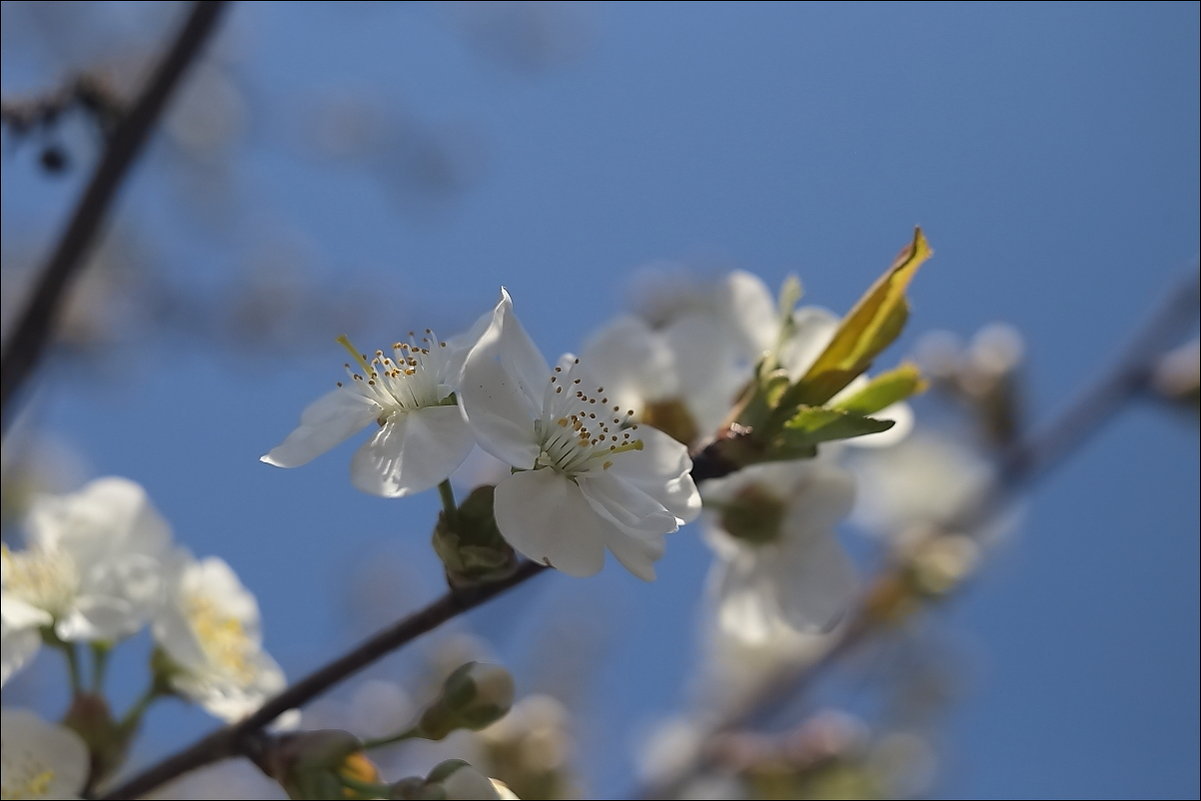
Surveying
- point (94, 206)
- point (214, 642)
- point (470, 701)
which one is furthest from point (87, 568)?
point (470, 701)

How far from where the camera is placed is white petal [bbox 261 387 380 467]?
31.1 inches

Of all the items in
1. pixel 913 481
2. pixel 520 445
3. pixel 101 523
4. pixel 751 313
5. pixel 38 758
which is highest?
pixel 913 481

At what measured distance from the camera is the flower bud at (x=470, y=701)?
0.93 metres

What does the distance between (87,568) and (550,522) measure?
0.65 m

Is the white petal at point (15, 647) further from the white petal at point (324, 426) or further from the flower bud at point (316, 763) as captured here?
the white petal at point (324, 426)

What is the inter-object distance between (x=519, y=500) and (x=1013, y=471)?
1516 millimetres

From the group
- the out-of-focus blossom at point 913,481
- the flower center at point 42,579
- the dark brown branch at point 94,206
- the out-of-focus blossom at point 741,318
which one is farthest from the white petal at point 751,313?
the out-of-focus blossom at point 913,481

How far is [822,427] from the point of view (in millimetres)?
915

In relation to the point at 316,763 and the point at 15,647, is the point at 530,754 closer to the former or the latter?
the point at 316,763

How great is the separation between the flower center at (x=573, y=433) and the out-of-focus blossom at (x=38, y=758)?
583mm

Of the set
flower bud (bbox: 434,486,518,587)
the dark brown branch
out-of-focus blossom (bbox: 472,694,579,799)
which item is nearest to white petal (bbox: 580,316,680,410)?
flower bud (bbox: 434,486,518,587)

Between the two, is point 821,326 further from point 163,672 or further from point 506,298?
point 163,672

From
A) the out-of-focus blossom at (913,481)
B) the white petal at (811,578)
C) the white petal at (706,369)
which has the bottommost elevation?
the white petal at (811,578)

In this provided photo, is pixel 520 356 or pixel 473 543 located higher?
pixel 520 356
